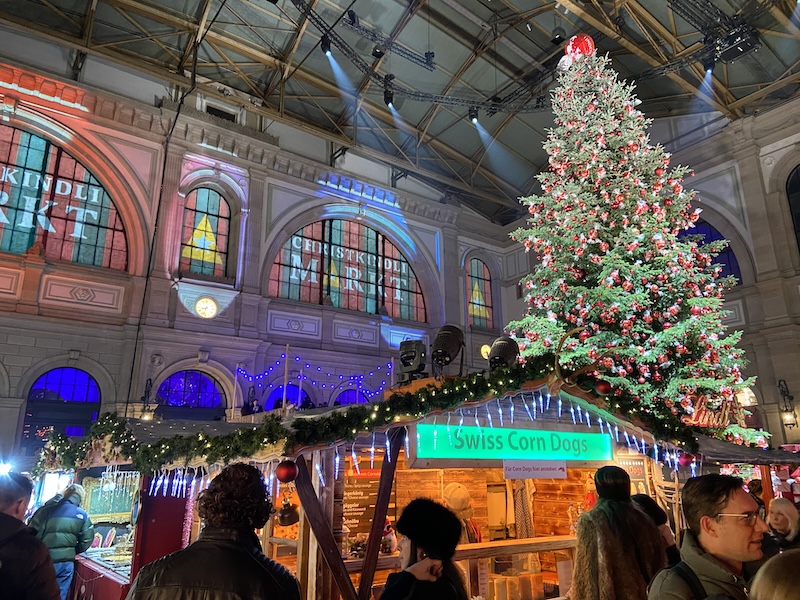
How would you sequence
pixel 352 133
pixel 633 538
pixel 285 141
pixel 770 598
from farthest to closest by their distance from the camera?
pixel 352 133, pixel 285 141, pixel 633 538, pixel 770 598

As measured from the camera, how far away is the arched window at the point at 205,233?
1218 centimetres

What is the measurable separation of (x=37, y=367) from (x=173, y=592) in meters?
10.2

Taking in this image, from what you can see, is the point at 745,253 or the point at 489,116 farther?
the point at 489,116

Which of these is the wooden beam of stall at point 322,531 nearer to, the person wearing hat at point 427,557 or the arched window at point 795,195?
the person wearing hat at point 427,557

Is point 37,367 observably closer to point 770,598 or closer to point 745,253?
point 770,598

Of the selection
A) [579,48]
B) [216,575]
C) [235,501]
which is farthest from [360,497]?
[579,48]

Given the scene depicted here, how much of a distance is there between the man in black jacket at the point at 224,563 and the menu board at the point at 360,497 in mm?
3826

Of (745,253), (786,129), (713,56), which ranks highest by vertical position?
(713,56)

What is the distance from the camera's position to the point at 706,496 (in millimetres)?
1627

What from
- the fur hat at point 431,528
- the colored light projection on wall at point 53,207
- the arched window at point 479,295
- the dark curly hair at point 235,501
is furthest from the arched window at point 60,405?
the arched window at point 479,295

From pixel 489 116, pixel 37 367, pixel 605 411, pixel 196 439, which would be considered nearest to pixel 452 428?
pixel 605 411

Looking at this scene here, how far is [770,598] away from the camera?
40.5 inches

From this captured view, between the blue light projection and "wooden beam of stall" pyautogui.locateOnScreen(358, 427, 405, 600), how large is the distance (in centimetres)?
880

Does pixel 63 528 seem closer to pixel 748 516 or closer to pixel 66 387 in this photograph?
pixel 748 516
